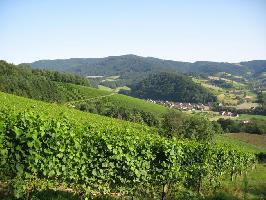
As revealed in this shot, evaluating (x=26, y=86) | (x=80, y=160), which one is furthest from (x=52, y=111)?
(x=26, y=86)

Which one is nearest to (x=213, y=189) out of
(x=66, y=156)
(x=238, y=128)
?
(x=66, y=156)

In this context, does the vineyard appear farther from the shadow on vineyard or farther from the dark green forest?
the dark green forest

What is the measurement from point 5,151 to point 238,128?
352ft

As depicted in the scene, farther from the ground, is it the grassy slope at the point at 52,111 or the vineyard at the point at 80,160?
the vineyard at the point at 80,160

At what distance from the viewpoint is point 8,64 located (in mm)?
135625

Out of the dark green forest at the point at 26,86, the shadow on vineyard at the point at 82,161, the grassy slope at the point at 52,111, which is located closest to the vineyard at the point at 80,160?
the shadow on vineyard at the point at 82,161

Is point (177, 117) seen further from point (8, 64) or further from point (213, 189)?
point (8, 64)

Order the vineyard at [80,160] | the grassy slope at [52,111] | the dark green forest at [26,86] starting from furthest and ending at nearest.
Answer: the dark green forest at [26,86] < the grassy slope at [52,111] < the vineyard at [80,160]

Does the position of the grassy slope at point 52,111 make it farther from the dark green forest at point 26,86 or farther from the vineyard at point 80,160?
the dark green forest at point 26,86

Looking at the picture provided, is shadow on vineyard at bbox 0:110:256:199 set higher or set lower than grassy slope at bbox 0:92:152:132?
higher

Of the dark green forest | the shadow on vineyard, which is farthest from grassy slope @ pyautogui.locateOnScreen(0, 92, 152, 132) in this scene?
the dark green forest

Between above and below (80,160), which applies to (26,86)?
below

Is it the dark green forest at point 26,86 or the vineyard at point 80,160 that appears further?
the dark green forest at point 26,86

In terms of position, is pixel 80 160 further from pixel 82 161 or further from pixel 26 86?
pixel 26 86
